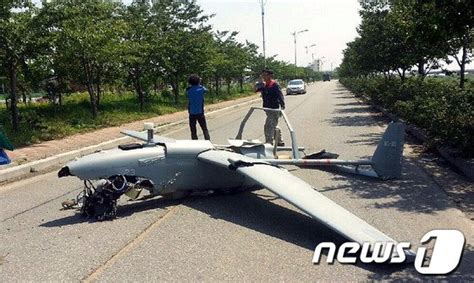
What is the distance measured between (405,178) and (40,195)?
19.2 feet

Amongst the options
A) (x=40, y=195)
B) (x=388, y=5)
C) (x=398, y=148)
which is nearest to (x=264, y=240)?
(x=398, y=148)

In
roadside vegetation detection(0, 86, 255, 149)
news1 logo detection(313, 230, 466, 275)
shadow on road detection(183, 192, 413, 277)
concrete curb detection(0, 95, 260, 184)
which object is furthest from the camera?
roadside vegetation detection(0, 86, 255, 149)

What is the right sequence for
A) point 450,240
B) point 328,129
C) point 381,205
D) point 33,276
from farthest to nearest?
Result: 1. point 328,129
2. point 381,205
3. point 450,240
4. point 33,276

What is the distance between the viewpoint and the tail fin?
7.27 metres

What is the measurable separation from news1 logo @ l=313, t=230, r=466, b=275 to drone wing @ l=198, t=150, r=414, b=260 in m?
0.06

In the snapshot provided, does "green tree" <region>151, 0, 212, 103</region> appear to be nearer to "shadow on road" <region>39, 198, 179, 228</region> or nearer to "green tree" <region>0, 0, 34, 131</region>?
"green tree" <region>0, 0, 34, 131</region>

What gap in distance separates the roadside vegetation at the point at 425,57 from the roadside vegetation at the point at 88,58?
9.45 metres

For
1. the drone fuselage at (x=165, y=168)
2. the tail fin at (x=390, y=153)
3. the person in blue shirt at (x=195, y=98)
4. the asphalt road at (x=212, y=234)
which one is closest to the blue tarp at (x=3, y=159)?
the asphalt road at (x=212, y=234)

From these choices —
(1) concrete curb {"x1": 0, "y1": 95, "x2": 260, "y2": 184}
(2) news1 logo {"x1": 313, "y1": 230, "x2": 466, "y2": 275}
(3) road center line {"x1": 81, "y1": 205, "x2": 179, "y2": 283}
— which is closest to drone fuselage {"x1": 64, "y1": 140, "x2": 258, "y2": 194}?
(3) road center line {"x1": 81, "y1": 205, "x2": 179, "y2": 283}

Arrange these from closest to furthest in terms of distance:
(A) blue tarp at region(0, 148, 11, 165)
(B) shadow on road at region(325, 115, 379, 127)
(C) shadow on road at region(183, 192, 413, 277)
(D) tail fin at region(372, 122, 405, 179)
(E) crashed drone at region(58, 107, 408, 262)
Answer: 1. (C) shadow on road at region(183, 192, 413, 277)
2. (E) crashed drone at region(58, 107, 408, 262)
3. (D) tail fin at region(372, 122, 405, 179)
4. (A) blue tarp at region(0, 148, 11, 165)
5. (B) shadow on road at region(325, 115, 379, 127)

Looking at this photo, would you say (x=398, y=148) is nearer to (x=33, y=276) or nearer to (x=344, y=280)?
(x=344, y=280)

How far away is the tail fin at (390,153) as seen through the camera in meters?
7.27

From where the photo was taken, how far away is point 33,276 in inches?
170

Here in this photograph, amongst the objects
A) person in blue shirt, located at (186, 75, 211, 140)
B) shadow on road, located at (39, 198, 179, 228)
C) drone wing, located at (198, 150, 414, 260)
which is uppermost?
person in blue shirt, located at (186, 75, 211, 140)
